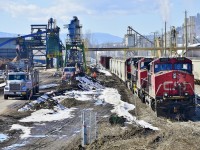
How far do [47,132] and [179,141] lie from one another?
7.44m

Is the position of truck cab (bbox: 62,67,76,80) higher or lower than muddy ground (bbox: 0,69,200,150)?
higher

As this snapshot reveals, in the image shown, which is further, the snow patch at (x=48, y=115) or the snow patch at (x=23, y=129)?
the snow patch at (x=48, y=115)

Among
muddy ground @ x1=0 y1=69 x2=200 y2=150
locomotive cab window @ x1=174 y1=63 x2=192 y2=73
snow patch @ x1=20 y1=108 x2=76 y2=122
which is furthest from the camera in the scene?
snow patch @ x1=20 y1=108 x2=76 y2=122

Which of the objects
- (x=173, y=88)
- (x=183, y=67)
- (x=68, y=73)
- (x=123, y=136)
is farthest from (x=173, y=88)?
(x=68, y=73)

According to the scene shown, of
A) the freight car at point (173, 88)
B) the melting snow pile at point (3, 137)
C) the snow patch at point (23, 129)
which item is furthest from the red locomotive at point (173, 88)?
the melting snow pile at point (3, 137)

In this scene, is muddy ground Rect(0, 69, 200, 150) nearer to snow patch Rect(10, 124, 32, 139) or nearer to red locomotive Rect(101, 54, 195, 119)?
snow patch Rect(10, 124, 32, 139)

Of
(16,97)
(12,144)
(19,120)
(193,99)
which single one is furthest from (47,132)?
(16,97)

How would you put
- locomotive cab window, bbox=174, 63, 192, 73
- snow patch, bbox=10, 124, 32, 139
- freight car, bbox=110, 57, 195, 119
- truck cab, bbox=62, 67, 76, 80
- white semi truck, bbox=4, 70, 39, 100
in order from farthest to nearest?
1. truck cab, bbox=62, 67, 76, 80
2. white semi truck, bbox=4, 70, 39, 100
3. locomotive cab window, bbox=174, 63, 192, 73
4. freight car, bbox=110, 57, 195, 119
5. snow patch, bbox=10, 124, 32, 139

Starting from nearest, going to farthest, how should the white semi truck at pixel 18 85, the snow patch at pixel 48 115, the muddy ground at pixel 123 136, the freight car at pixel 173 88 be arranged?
the muddy ground at pixel 123 136
the freight car at pixel 173 88
the snow patch at pixel 48 115
the white semi truck at pixel 18 85

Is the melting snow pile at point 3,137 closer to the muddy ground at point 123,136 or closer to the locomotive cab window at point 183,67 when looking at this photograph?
the muddy ground at point 123,136

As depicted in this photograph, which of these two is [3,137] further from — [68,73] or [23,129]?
[68,73]

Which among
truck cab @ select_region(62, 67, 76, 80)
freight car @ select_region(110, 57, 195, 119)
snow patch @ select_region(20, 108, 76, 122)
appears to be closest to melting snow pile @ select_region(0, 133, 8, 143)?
snow patch @ select_region(20, 108, 76, 122)

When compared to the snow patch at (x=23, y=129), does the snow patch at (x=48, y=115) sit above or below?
below

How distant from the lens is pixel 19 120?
882 inches
